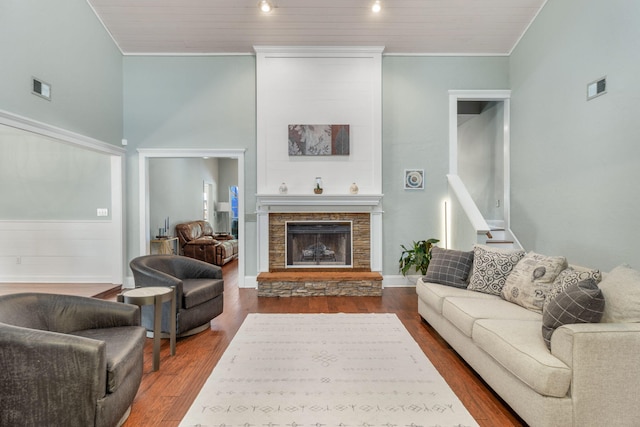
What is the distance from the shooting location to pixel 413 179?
17.3 ft

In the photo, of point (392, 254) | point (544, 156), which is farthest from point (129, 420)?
point (544, 156)

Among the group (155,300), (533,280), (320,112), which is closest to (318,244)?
(320,112)

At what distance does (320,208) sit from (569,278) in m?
3.34

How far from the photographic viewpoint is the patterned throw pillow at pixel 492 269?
9.98ft

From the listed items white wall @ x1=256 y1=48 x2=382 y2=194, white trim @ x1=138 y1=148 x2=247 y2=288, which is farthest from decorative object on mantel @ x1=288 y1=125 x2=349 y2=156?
white trim @ x1=138 y1=148 x2=247 y2=288

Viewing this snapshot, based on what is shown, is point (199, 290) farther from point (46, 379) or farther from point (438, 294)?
point (438, 294)

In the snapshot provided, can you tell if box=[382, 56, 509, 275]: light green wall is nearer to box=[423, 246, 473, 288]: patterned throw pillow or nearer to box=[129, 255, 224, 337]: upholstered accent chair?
box=[423, 246, 473, 288]: patterned throw pillow

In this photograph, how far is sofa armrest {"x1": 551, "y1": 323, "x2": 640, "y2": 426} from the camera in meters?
1.68

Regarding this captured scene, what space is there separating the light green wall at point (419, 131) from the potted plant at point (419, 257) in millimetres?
232

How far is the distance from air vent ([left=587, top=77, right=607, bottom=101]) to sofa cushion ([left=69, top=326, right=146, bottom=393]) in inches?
192

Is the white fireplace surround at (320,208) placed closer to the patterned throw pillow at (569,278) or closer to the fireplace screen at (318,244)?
the fireplace screen at (318,244)

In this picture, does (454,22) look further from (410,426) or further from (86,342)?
(86,342)

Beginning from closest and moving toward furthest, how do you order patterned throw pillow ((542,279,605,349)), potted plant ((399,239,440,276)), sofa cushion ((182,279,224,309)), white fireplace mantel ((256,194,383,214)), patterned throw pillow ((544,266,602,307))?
patterned throw pillow ((542,279,605,349)) < patterned throw pillow ((544,266,602,307)) < sofa cushion ((182,279,224,309)) < potted plant ((399,239,440,276)) < white fireplace mantel ((256,194,383,214))

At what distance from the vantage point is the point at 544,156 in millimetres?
4449
